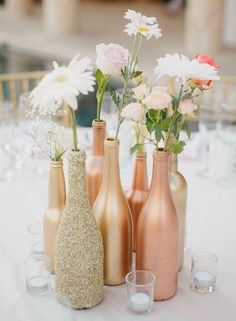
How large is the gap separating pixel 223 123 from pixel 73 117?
3.68 feet

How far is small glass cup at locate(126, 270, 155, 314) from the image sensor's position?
1.42 meters

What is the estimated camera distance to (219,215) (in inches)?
76.0

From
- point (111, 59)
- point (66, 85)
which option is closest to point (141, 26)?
point (111, 59)

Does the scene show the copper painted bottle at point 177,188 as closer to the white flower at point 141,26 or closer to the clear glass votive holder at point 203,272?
the clear glass votive holder at point 203,272

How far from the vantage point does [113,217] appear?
56.8 inches

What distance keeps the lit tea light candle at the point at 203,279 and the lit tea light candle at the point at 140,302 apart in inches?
5.9

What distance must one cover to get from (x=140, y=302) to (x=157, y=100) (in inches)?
17.2

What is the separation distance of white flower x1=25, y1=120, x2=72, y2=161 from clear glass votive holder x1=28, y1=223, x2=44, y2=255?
0.98 feet

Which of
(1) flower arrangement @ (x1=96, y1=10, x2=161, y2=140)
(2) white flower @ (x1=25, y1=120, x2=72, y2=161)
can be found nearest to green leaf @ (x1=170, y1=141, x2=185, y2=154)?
(1) flower arrangement @ (x1=96, y1=10, x2=161, y2=140)

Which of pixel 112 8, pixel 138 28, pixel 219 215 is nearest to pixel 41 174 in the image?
pixel 219 215

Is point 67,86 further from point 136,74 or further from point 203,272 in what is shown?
point 203,272

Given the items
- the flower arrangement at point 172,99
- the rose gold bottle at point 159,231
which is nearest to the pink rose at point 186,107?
the flower arrangement at point 172,99

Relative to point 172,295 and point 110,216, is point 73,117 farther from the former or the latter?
point 172,295

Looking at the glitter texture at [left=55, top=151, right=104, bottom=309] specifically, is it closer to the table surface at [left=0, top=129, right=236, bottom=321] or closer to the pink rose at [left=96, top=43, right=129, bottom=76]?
the table surface at [left=0, top=129, right=236, bottom=321]
